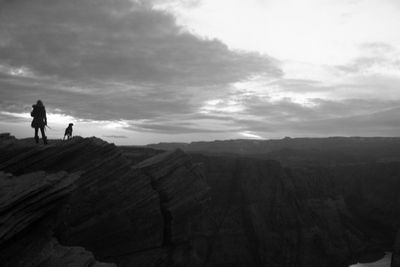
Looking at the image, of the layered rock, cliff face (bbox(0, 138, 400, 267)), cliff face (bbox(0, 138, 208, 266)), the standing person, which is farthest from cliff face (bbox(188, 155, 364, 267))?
the layered rock

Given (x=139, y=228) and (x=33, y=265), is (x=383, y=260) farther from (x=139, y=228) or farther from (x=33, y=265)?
(x=33, y=265)

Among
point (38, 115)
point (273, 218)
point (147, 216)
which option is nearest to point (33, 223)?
point (38, 115)

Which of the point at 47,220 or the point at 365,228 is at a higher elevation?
the point at 47,220

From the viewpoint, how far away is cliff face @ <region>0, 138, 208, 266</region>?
111 ft

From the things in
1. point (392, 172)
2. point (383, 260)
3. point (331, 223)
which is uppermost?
point (392, 172)

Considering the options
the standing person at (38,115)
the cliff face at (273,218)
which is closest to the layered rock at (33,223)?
the standing person at (38,115)

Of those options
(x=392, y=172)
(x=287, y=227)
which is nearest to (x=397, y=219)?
(x=392, y=172)

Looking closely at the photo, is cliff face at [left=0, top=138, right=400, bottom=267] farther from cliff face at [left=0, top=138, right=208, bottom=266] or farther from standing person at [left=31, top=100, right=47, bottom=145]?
standing person at [left=31, top=100, right=47, bottom=145]

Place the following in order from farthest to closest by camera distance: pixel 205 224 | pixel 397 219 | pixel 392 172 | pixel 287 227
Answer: pixel 392 172 < pixel 397 219 < pixel 287 227 < pixel 205 224

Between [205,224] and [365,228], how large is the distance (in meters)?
68.5

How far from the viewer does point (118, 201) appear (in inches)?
1529

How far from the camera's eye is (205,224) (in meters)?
104

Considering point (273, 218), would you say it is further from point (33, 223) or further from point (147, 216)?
point (33, 223)

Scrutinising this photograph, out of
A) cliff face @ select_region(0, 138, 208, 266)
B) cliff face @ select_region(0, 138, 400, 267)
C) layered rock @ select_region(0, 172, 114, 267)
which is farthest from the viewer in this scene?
cliff face @ select_region(0, 138, 208, 266)
